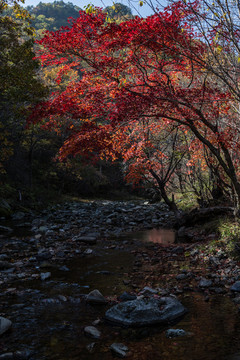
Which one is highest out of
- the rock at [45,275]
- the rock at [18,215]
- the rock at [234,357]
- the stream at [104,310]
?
the rock at [234,357]

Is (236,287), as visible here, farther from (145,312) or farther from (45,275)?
(45,275)

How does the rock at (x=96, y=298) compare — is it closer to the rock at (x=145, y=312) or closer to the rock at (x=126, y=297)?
the rock at (x=126, y=297)

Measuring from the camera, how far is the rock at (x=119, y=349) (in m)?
2.95

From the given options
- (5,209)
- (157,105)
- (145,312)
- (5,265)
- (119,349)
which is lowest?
(5,209)

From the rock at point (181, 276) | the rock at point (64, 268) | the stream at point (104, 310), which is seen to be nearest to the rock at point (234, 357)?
the stream at point (104, 310)

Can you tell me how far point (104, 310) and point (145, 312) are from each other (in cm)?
73

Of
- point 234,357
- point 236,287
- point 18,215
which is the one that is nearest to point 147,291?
point 236,287

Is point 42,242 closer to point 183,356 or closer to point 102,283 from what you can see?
point 102,283

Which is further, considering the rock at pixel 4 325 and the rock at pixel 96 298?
the rock at pixel 96 298

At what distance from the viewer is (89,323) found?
3689 millimetres

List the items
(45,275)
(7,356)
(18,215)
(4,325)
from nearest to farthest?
(7,356)
(4,325)
(45,275)
(18,215)

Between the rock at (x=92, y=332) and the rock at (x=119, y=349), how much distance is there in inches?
12.8

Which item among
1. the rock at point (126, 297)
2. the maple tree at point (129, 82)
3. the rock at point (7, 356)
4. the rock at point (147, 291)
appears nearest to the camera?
the rock at point (7, 356)

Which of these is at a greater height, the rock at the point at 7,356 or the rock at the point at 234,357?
the rock at the point at 234,357
